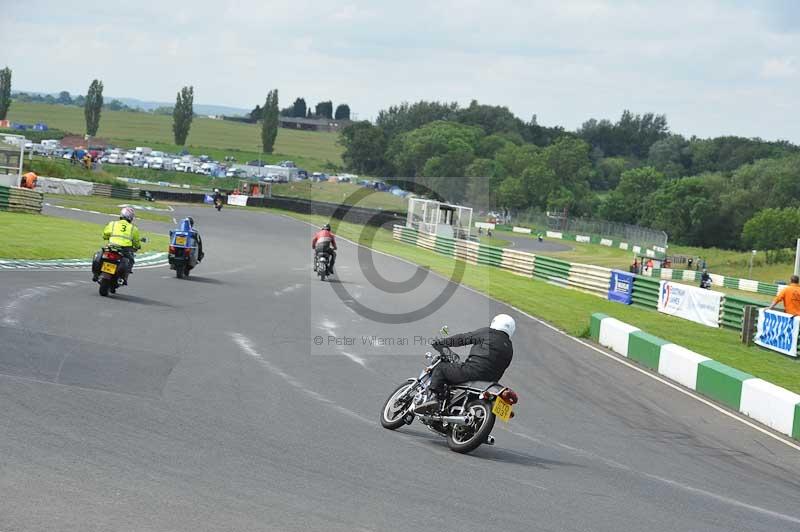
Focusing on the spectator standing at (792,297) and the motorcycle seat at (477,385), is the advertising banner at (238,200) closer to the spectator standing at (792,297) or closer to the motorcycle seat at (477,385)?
the spectator standing at (792,297)

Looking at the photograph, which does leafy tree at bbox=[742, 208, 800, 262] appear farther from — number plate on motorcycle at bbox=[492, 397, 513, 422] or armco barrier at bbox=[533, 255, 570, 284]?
→ number plate on motorcycle at bbox=[492, 397, 513, 422]

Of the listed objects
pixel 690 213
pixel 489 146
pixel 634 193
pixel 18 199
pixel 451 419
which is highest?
pixel 489 146

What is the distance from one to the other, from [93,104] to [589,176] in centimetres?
7704

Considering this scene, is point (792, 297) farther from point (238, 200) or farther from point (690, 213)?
point (690, 213)

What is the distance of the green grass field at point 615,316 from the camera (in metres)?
21.9

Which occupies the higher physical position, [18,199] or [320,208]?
[320,208]

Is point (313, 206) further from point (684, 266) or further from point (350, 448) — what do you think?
point (350, 448)

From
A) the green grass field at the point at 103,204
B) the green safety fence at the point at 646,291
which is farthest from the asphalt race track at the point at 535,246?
the green safety fence at the point at 646,291

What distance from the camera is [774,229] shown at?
3976 inches

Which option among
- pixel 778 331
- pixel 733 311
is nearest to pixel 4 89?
pixel 733 311

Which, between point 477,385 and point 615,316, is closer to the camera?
point 477,385

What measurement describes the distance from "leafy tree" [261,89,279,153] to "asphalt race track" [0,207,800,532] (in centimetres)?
13319

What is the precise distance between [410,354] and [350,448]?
803 cm

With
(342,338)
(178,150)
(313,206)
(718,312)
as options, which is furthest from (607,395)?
(178,150)
